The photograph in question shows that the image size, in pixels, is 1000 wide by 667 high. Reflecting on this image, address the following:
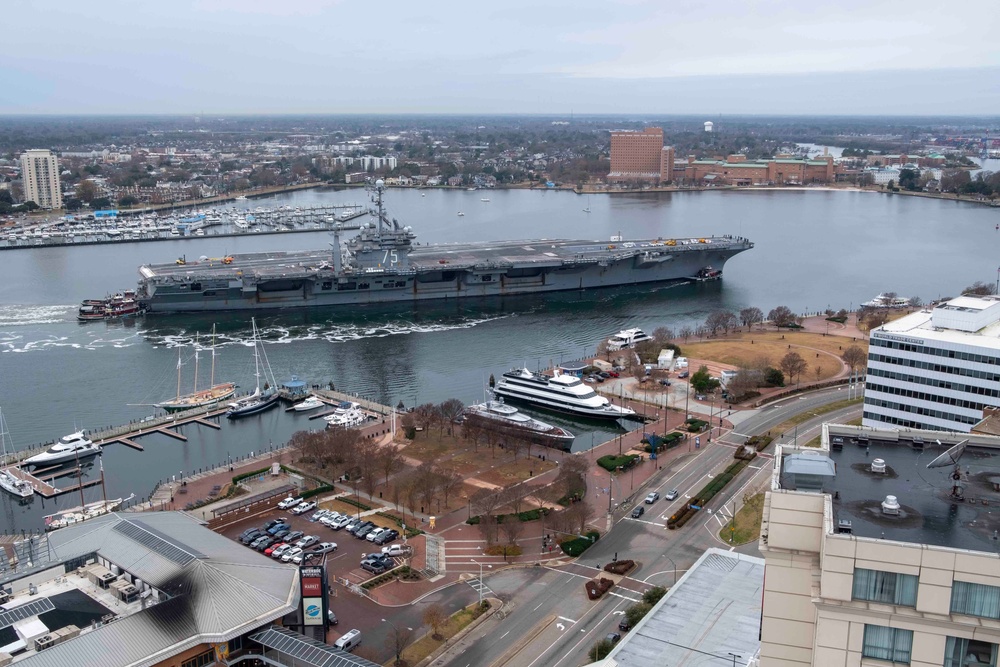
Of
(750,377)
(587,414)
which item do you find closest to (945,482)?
(587,414)

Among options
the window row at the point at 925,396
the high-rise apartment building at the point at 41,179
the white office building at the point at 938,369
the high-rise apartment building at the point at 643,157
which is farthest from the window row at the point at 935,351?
the high-rise apartment building at the point at 643,157

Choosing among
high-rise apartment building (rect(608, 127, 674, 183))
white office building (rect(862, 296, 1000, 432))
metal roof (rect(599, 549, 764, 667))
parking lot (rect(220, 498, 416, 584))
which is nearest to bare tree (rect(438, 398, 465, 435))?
parking lot (rect(220, 498, 416, 584))

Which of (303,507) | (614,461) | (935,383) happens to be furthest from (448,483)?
(935,383)

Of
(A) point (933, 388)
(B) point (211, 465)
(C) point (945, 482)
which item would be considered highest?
(C) point (945, 482)

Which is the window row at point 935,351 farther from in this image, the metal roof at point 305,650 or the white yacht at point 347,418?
the metal roof at point 305,650

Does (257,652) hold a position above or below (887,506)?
below

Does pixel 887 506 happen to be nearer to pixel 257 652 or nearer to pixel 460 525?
pixel 257 652

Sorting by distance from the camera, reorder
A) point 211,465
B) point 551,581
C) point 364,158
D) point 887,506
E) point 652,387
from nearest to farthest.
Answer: point 887,506, point 551,581, point 211,465, point 652,387, point 364,158

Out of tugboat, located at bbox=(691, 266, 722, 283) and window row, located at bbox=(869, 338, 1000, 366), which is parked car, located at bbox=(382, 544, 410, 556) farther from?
tugboat, located at bbox=(691, 266, 722, 283)
